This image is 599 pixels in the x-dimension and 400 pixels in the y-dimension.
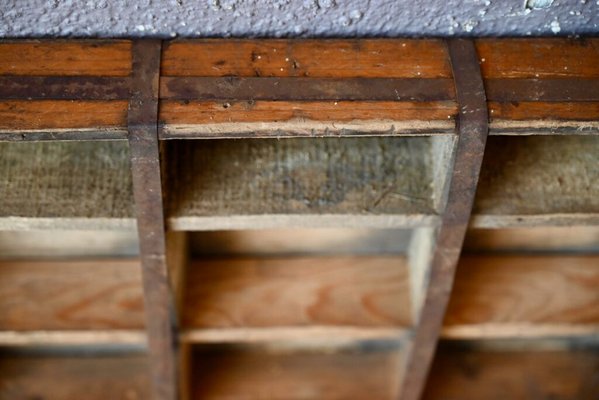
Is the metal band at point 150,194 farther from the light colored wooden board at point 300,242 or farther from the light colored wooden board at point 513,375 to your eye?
the light colored wooden board at point 513,375

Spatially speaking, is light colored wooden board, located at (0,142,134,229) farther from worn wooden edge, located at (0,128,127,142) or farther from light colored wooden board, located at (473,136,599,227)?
light colored wooden board, located at (473,136,599,227)

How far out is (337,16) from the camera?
123 cm

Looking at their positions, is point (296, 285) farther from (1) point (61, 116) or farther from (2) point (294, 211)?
(1) point (61, 116)

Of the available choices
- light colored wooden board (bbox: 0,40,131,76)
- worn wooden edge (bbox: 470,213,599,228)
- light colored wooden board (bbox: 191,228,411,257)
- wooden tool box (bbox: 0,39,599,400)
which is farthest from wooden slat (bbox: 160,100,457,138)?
light colored wooden board (bbox: 191,228,411,257)

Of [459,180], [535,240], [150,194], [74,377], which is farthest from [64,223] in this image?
[535,240]

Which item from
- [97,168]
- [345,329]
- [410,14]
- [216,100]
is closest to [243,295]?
[345,329]

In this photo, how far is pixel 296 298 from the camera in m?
1.63

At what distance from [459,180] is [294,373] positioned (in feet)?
3.17

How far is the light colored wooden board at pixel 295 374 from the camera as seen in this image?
1.95m

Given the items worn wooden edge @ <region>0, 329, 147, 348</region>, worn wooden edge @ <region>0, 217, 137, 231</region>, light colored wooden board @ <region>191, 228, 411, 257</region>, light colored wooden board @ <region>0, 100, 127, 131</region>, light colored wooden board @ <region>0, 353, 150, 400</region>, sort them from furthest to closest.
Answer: light colored wooden board @ <region>0, 353, 150, 400</region> → light colored wooden board @ <region>191, 228, 411, 257</region> → worn wooden edge @ <region>0, 329, 147, 348</region> → worn wooden edge @ <region>0, 217, 137, 231</region> → light colored wooden board @ <region>0, 100, 127, 131</region>

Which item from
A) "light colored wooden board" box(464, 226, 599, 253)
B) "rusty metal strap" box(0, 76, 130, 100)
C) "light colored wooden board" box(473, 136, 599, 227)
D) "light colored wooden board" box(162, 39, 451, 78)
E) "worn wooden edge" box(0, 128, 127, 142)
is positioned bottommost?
"light colored wooden board" box(464, 226, 599, 253)

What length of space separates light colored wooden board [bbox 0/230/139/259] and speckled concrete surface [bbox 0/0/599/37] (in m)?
0.53

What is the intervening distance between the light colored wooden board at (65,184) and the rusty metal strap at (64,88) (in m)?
0.24

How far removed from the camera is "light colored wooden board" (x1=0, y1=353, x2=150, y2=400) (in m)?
1.92
